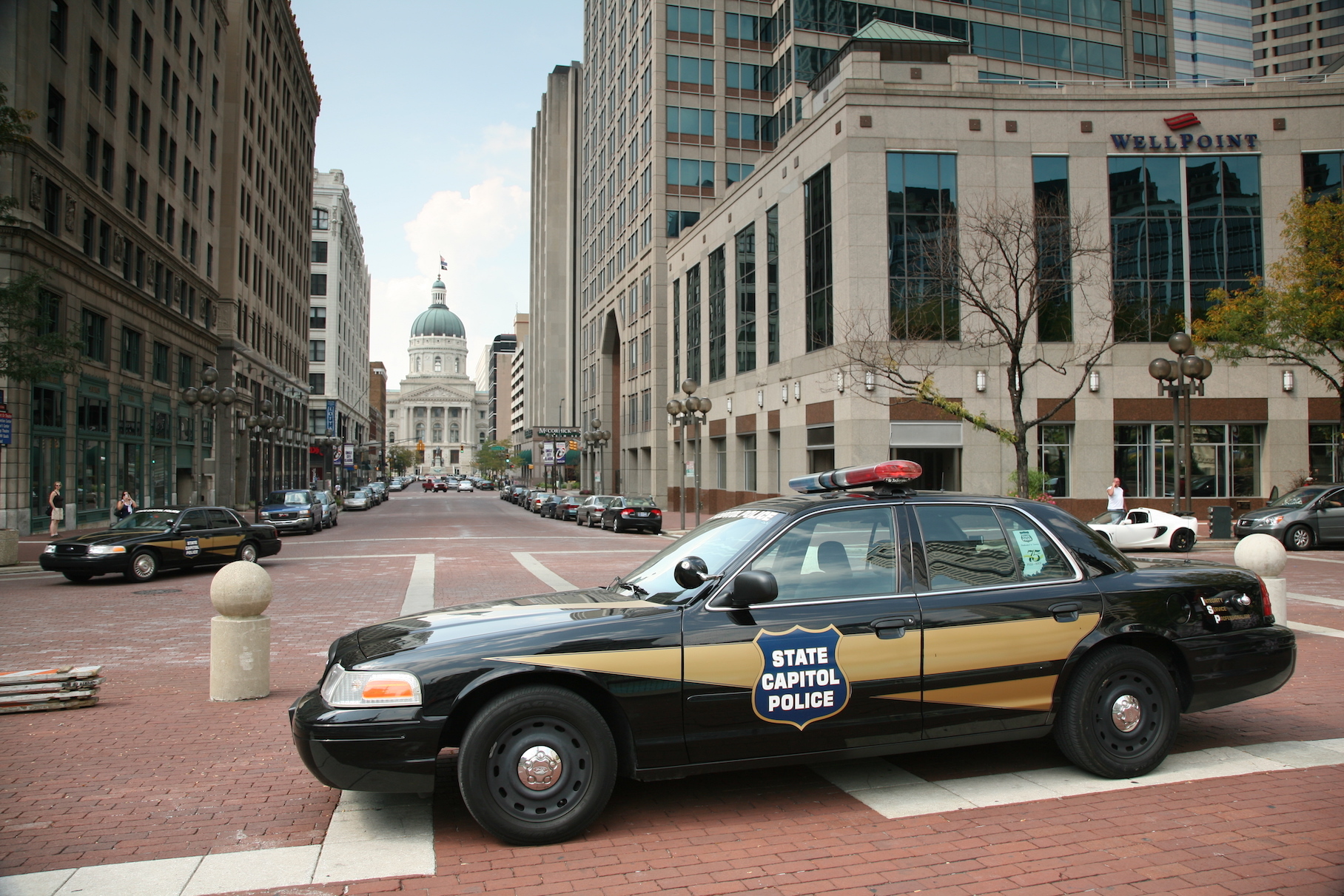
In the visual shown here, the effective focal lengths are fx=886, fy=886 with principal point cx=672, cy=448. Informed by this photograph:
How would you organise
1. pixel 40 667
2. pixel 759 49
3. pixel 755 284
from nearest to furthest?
pixel 40 667, pixel 755 284, pixel 759 49

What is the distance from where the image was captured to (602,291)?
225 ft

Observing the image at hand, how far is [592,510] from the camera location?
120 feet

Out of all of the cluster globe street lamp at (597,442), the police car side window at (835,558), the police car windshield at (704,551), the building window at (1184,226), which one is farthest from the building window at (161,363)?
the police car side window at (835,558)

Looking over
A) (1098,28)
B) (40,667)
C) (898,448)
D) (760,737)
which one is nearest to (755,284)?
(898,448)

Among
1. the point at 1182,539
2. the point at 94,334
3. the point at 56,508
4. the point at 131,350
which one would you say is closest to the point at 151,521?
the point at 56,508

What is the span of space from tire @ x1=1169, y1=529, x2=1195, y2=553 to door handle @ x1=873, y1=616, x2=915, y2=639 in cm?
1903

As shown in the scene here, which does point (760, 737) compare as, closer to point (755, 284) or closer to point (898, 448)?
point (898, 448)

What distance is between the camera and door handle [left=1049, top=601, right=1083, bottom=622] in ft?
16.4

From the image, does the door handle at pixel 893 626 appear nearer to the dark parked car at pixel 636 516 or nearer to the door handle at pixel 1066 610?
the door handle at pixel 1066 610

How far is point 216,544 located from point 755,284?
25.1 metres

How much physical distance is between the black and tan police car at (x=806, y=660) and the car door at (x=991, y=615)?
0.01m

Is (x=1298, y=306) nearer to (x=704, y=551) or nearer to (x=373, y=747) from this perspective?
(x=704, y=551)

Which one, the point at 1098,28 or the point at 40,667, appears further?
the point at 1098,28

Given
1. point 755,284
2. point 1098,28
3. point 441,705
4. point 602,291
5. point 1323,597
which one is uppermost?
point 1098,28
